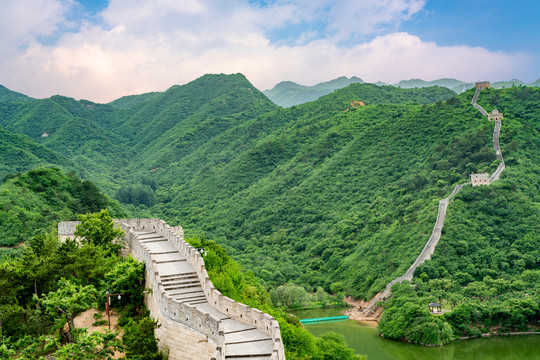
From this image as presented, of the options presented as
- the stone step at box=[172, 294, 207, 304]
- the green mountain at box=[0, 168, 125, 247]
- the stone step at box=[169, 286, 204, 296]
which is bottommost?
the stone step at box=[172, 294, 207, 304]

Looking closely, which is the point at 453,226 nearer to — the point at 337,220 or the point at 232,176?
the point at 337,220

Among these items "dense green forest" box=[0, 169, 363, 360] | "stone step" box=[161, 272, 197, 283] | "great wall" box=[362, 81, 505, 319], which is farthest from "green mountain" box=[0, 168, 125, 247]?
"great wall" box=[362, 81, 505, 319]

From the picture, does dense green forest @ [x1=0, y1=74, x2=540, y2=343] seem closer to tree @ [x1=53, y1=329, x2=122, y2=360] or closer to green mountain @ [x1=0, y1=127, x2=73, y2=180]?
green mountain @ [x1=0, y1=127, x2=73, y2=180]

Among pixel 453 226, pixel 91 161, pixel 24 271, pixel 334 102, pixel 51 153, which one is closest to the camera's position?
pixel 24 271

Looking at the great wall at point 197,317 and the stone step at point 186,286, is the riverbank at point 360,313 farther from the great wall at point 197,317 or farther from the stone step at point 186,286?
the stone step at point 186,286

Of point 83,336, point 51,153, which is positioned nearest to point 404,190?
point 83,336
